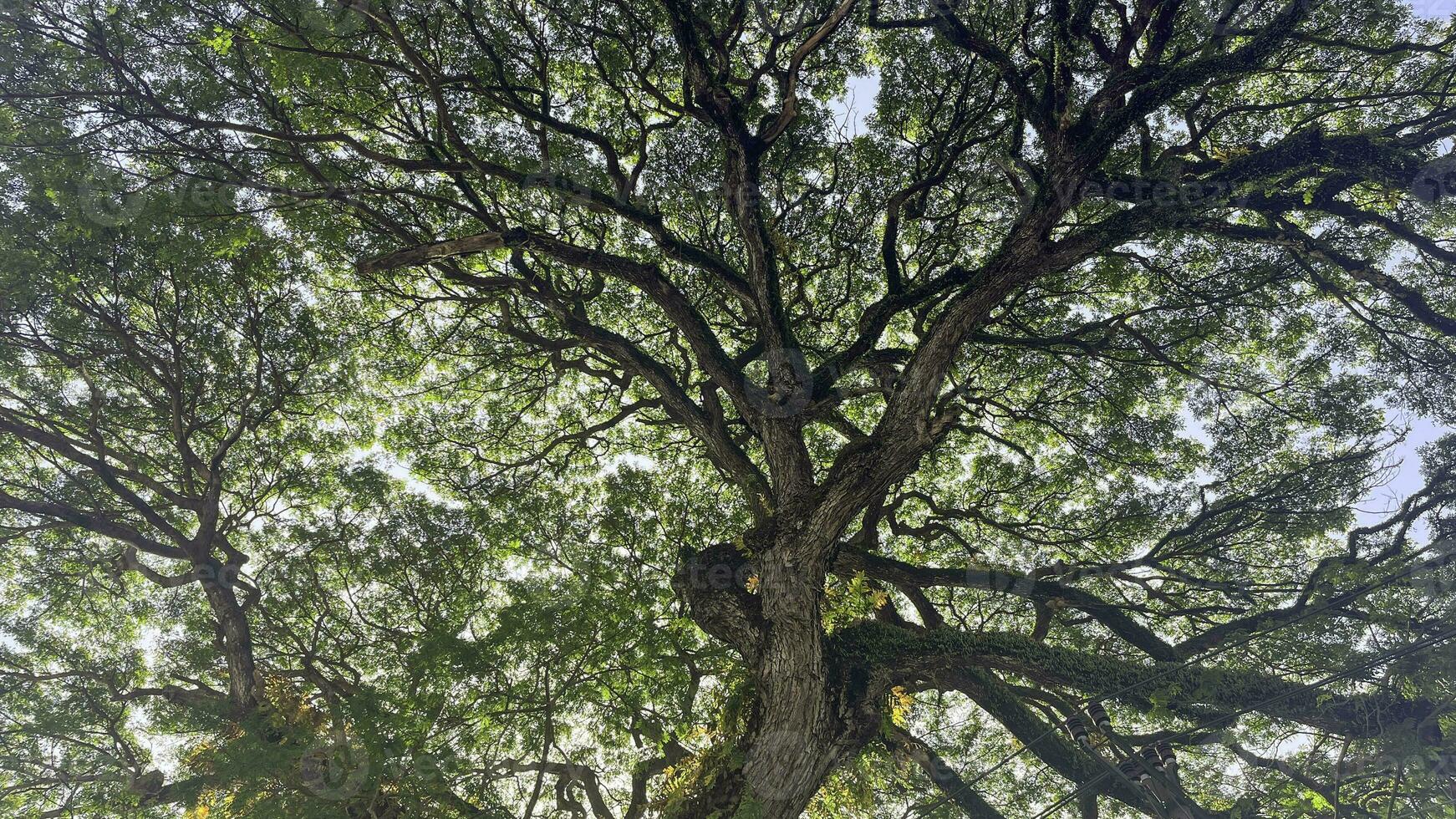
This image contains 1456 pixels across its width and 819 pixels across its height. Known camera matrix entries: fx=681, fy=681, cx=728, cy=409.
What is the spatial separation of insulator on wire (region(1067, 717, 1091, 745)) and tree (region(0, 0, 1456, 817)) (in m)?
0.07

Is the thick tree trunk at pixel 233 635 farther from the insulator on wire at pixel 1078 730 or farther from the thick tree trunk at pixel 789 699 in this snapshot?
the insulator on wire at pixel 1078 730

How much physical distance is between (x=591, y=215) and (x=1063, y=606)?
23.5 feet

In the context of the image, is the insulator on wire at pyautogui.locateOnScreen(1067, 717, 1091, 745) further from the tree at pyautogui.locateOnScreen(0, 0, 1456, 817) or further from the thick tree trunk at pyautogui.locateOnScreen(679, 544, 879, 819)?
the thick tree trunk at pyautogui.locateOnScreen(679, 544, 879, 819)

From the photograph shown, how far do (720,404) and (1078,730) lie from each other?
4789 millimetres

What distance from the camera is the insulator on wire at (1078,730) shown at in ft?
20.1

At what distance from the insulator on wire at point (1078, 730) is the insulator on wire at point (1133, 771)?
314mm

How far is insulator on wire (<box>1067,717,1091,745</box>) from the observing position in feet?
20.1

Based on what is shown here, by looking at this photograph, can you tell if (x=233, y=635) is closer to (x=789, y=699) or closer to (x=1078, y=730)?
(x=789, y=699)

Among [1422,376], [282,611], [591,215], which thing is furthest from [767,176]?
[282,611]

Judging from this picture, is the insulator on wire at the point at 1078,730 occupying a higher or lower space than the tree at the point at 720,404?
lower

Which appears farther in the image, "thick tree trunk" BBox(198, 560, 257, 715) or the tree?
"thick tree trunk" BBox(198, 560, 257, 715)

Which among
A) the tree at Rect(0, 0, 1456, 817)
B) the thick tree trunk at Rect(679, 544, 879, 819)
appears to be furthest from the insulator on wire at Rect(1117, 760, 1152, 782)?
the thick tree trunk at Rect(679, 544, 879, 819)

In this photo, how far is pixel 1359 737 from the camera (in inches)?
205

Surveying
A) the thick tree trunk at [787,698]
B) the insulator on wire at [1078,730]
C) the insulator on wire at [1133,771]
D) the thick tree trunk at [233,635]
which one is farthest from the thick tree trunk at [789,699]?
the thick tree trunk at [233,635]
